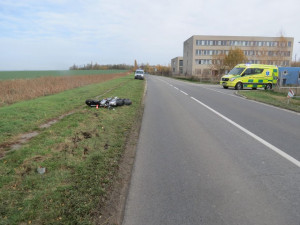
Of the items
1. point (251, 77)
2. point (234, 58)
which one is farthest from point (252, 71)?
point (234, 58)

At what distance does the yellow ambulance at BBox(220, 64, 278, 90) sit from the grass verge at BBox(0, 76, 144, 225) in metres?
20.5

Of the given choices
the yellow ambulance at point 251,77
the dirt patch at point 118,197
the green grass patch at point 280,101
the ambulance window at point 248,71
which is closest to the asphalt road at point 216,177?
the dirt patch at point 118,197

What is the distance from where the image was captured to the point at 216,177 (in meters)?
3.74

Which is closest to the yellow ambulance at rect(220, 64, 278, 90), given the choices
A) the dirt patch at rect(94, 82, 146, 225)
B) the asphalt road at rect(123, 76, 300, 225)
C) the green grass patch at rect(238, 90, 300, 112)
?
the green grass patch at rect(238, 90, 300, 112)

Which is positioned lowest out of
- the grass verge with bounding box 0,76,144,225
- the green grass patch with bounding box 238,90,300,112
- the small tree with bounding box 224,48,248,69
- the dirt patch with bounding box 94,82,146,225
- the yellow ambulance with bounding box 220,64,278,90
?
the dirt patch with bounding box 94,82,146,225

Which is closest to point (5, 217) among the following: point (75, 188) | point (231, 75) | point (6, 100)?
point (75, 188)

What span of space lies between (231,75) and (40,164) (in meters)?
24.0

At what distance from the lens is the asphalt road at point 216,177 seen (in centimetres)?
275

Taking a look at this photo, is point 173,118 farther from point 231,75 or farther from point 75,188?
point 231,75

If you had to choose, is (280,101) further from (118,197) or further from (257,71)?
(118,197)

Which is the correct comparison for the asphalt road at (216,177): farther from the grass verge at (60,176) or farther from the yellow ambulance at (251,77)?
the yellow ambulance at (251,77)

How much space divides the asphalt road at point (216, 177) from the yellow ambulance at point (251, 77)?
18.1m

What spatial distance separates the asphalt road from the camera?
275 cm

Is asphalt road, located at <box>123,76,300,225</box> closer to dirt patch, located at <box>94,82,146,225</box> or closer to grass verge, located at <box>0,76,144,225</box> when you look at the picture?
dirt patch, located at <box>94,82,146,225</box>
